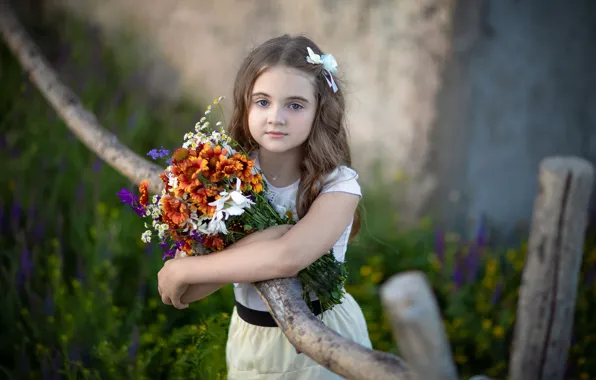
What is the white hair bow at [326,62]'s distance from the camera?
64.6 inches

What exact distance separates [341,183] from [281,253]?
0.96ft

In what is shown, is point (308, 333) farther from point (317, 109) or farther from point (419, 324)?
point (317, 109)

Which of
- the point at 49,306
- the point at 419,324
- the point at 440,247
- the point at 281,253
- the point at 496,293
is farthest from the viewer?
the point at 440,247

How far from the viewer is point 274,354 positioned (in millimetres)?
1716

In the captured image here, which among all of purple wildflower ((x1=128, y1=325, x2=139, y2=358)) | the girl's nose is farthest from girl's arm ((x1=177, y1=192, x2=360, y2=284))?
purple wildflower ((x1=128, y1=325, x2=139, y2=358))

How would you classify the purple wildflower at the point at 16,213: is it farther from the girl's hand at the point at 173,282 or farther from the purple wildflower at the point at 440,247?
the purple wildflower at the point at 440,247

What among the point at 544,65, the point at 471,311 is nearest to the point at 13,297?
the point at 471,311

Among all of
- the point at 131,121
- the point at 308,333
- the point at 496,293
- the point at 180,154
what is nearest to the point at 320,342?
the point at 308,333

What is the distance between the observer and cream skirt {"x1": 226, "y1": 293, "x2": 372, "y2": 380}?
5.61 ft

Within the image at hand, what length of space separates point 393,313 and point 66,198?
3.22 m

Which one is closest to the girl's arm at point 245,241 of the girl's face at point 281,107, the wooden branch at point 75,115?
the girl's face at point 281,107

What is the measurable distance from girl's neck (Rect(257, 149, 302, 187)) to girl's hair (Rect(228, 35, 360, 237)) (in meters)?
0.03

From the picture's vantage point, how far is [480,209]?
3648mm

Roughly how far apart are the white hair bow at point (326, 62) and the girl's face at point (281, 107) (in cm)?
5
